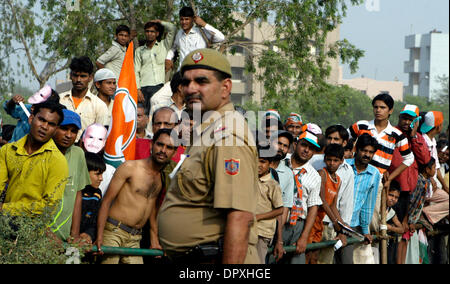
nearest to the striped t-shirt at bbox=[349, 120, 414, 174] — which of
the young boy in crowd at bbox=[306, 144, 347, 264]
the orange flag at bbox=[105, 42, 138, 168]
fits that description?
the young boy in crowd at bbox=[306, 144, 347, 264]

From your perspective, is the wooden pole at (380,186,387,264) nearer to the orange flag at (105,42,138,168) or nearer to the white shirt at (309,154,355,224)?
the white shirt at (309,154,355,224)

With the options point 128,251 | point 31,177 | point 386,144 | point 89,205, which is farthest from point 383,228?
point 31,177

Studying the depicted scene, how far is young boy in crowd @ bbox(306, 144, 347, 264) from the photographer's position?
7602mm

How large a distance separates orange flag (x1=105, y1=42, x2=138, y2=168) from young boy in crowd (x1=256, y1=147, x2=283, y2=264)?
1.25 meters

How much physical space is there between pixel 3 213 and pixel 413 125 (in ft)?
19.9

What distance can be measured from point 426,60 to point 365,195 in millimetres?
128268

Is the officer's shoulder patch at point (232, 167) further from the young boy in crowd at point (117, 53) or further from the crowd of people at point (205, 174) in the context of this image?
the young boy in crowd at point (117, 53)

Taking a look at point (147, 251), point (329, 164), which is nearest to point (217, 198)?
point (147, 251)

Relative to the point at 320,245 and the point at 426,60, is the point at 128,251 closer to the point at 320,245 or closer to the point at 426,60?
the point at 320,245

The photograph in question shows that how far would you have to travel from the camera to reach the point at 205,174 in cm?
361

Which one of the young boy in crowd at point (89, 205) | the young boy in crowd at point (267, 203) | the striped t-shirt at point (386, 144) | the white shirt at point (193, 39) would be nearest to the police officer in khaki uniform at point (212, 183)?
the young boy in crowd at point (89, 205)

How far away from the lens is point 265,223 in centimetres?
638

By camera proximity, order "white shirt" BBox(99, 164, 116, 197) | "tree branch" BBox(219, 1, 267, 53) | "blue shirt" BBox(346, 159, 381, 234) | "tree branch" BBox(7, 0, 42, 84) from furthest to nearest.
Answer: "tree branch" BBox(7, 0, 42, 84) → "tree branch" BBox(219, 1, 267, 53) → "blue shirt" BBox(346, 159, 381, 234) → "white shirt" BBox(99, 164, 116, 197)

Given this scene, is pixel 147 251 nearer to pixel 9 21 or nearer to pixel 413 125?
pixel 413 125
